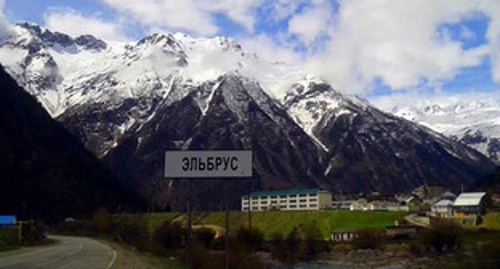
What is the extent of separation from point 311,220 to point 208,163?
16148 centimetres

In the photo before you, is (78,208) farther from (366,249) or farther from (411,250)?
(411,250)

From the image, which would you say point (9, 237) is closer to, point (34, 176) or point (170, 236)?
point (170, 236)

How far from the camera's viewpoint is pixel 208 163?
22750mm

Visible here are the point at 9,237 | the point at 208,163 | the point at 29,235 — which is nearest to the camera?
the point at 208,163

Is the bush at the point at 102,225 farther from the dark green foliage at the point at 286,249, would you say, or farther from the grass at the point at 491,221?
the grass at the point at 491,221

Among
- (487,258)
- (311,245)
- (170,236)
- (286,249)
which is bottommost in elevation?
Result: (286,249)

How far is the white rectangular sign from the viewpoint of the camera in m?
22.6

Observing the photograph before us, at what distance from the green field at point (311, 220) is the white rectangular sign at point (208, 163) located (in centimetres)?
14533

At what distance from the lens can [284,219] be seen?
19125cm

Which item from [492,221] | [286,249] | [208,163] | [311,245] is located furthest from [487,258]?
[492,221]

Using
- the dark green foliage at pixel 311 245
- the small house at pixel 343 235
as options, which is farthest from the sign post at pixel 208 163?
the small house at pixel 343 235

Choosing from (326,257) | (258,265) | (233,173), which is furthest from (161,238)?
(233,173)

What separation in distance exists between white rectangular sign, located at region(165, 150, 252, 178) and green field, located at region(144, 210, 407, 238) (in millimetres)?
145328

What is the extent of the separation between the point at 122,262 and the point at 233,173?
2198 cm
